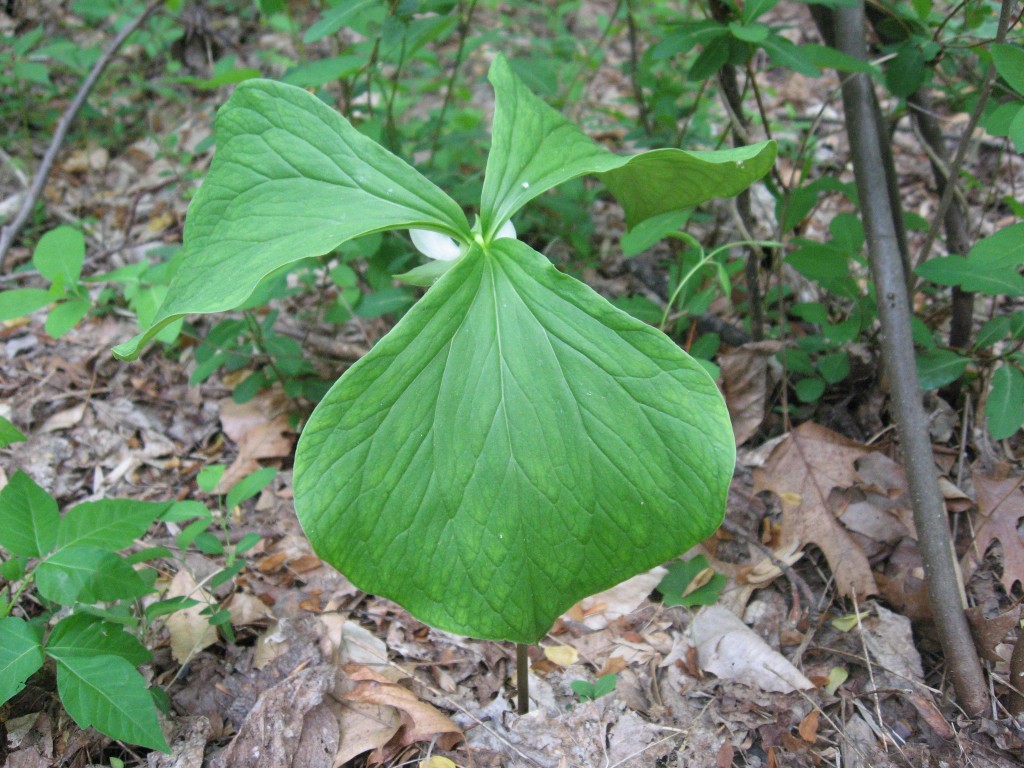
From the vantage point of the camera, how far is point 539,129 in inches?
42.6

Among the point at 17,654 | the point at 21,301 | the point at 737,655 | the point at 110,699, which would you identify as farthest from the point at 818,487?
the point at 21,301

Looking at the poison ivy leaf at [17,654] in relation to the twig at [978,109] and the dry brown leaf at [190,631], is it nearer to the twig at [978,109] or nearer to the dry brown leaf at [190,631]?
the dry brown leaf at [190,631]

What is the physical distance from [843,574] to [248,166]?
1248mm

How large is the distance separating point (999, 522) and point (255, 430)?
1.65 metres

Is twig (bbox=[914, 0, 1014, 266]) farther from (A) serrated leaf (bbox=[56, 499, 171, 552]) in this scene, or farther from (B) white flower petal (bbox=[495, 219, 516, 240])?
(A) serrated leaf (bbox=[56, 499, 171, 552])

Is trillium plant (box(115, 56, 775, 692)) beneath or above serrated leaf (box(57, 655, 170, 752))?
above

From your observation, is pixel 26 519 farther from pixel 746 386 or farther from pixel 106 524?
pixel 746 386

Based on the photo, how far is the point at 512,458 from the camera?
0.88 m

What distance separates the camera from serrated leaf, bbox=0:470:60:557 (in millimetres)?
1173

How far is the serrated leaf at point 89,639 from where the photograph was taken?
111 centimetres

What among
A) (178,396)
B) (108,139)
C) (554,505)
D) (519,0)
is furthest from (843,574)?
(108,139)

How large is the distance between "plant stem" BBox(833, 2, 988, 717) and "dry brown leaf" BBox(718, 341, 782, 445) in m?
0.31

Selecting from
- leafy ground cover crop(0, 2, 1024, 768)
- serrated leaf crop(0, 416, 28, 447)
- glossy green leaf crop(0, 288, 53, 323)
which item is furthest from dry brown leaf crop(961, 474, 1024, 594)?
glossy green leaf crop(0, 288, 53, 323)

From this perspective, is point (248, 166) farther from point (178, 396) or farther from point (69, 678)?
point (178, 396)
